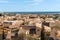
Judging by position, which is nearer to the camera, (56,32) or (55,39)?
(55,39)

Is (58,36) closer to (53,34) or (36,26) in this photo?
(53,34)

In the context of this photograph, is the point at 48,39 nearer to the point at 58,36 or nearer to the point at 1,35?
the point at 58,36

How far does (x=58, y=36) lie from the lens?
32219 millimetres

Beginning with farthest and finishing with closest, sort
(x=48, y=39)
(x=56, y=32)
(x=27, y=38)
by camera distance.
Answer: (x=56, y=32), (x=48, y=39), (x=27, y=38)

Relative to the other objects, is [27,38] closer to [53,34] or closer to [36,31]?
[53,34]

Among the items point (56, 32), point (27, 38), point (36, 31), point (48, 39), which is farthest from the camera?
point (36, 31)

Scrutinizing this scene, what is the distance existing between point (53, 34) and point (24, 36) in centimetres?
605

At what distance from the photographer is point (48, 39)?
31922 millimetres

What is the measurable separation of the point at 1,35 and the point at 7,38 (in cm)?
202

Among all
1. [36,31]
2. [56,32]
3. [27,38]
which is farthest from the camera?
[36,31]

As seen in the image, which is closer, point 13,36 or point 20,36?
point 20,36

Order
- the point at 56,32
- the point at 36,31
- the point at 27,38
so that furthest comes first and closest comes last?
the point at 36,31 < the point at 56,32 < the point at 27,38

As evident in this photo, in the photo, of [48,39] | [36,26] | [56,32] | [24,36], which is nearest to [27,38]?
[24,36]

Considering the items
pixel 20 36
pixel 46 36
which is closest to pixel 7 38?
pixel 20 36
